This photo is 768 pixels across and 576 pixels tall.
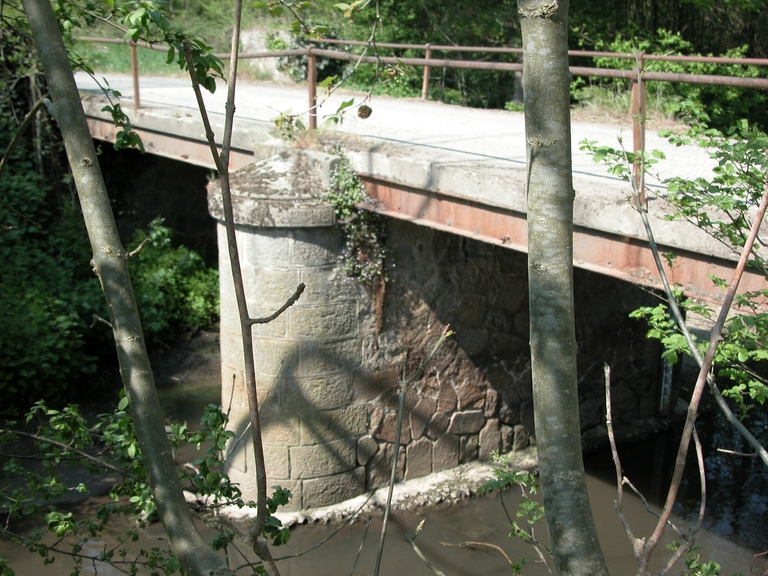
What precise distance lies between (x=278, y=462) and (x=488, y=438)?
1985 mm

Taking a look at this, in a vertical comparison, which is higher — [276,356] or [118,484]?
[118,484]

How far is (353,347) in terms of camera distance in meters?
5.91

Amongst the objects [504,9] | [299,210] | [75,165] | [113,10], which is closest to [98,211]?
[75,165]

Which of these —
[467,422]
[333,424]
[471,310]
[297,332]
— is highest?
[297,332]

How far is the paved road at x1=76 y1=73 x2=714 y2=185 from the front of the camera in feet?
17.5

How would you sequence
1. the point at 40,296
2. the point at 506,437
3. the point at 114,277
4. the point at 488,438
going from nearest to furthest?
the point at 114,277
the point at 488,438
the point at 506,437
the point at 40,296

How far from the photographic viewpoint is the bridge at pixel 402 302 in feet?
16.2

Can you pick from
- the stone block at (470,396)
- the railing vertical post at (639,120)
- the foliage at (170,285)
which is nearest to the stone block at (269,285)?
the stone block at (470,396)

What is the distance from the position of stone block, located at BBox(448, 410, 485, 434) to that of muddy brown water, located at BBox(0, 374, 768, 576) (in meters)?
0.58

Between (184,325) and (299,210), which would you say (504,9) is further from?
(299,210)

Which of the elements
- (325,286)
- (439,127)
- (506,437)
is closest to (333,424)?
(325,286)

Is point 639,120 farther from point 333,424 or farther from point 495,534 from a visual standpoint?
point 495,534

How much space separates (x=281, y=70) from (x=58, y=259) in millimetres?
6547

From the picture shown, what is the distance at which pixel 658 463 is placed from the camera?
7465mm
